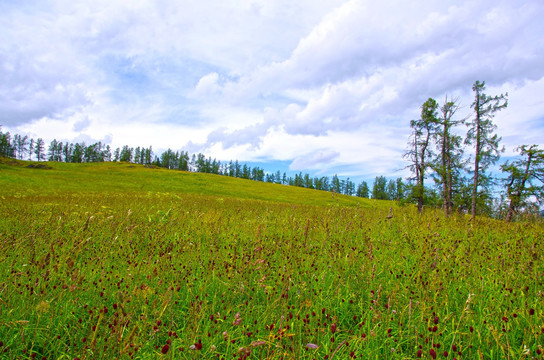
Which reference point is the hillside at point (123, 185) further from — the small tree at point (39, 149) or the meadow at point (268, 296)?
the small tree at point (39, 149)

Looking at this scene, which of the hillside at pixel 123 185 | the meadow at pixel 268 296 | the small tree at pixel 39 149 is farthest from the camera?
the small tree at pixel 39 149

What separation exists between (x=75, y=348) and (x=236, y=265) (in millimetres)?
1905

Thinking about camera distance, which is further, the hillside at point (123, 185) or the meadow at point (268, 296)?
the hillside at point (123, 185)

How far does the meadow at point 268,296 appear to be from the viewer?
6.79 ft

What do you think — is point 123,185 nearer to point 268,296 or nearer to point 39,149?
point 268,296

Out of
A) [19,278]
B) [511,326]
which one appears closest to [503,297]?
[511,326]

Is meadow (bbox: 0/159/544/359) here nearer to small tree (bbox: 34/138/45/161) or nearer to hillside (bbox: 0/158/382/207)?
hillside (bbox: 0/158/382/207)

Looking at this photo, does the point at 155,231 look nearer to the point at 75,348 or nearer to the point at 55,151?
the point at 75,348

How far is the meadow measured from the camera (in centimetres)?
207

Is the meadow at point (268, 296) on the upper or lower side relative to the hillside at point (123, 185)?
lower

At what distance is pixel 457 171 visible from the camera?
72.7 ft

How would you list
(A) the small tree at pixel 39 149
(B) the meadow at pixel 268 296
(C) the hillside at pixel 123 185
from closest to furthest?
(B) the meadow at pixel 268 296 < (C) the hillside at pixel 123 185 < (A) the small tree at pixel 39 149

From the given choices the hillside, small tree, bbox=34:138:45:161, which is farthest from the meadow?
small tree, bbox=34:138:45:161

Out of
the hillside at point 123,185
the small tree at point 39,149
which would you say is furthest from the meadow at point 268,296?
the small tree at point 39,149
